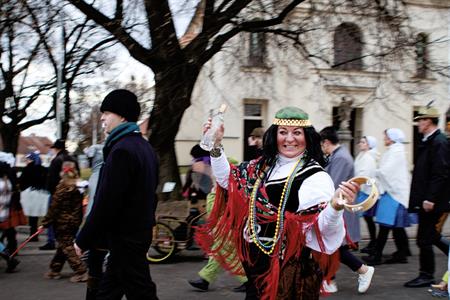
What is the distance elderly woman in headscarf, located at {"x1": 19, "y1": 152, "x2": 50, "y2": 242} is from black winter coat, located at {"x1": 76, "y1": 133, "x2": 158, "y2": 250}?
5.82 m

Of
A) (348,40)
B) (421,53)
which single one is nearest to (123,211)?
(421,53)

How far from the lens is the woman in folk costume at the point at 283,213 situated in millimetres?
3064

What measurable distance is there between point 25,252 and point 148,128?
314 cm

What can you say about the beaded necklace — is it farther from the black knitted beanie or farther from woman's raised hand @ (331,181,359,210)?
the black knitted beanie

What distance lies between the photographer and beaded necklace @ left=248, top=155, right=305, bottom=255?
3145 millimetres

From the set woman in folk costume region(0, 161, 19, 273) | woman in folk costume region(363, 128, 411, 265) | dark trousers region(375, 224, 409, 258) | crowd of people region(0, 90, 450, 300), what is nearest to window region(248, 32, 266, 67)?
woman in folk costume region(363, 128, 411, 265)

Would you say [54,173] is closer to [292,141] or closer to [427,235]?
[427,235]

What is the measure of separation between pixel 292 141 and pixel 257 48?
8.98 metres

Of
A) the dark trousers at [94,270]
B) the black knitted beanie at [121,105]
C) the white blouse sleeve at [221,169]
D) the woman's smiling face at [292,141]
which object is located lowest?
the dark trousers at [94,270]

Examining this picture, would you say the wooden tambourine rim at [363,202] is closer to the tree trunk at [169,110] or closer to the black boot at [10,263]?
the black boot at [10,263]

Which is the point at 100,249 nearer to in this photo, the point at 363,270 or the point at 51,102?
the point at 363,270

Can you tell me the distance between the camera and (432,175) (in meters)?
5.68

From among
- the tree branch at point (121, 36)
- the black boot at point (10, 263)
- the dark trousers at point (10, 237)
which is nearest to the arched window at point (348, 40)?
the tree branch at point (121, 36)

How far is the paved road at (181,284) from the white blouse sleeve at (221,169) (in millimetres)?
2476
